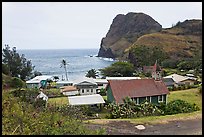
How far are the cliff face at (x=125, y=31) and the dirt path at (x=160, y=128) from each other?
49.7 metres

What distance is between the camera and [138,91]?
1136 centimetres

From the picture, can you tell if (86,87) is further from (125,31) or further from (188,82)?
(125,31)

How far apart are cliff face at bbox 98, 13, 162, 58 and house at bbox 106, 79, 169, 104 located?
43767 mm

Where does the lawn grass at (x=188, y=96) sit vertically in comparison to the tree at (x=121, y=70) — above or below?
below

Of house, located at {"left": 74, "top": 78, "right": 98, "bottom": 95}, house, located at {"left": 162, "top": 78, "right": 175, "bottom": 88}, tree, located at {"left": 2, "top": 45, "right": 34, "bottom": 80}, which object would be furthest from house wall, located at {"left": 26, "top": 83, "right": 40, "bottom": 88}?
house, located at {"left": 162, "top": 78, "right": 175, "bottom": 88}

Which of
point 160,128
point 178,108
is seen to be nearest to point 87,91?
point 178,108

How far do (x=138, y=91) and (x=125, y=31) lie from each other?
179 ft

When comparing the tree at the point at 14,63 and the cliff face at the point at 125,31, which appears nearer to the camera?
the tree at the point at 14,63

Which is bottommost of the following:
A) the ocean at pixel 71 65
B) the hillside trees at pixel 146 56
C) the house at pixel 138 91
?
the ocean at pixel 71 65

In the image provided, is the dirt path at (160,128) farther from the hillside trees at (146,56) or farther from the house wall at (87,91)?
the hillside trees at (146,56)

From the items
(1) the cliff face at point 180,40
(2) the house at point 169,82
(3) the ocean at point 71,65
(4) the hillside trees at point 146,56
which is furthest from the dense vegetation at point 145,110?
(1) the cliff face at point 180,40

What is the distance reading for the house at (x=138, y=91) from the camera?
11.1 metres

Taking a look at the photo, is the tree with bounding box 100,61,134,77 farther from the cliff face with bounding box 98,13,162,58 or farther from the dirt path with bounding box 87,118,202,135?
the cliff face with bounding box 98,13,162,58

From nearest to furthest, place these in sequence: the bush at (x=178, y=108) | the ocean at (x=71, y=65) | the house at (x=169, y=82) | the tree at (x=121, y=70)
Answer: the bush at (x=178, y=108) → the house at (x=169, y=82) → the tree at (x=121, y=70) → the ocean at (x=71, y=65)
